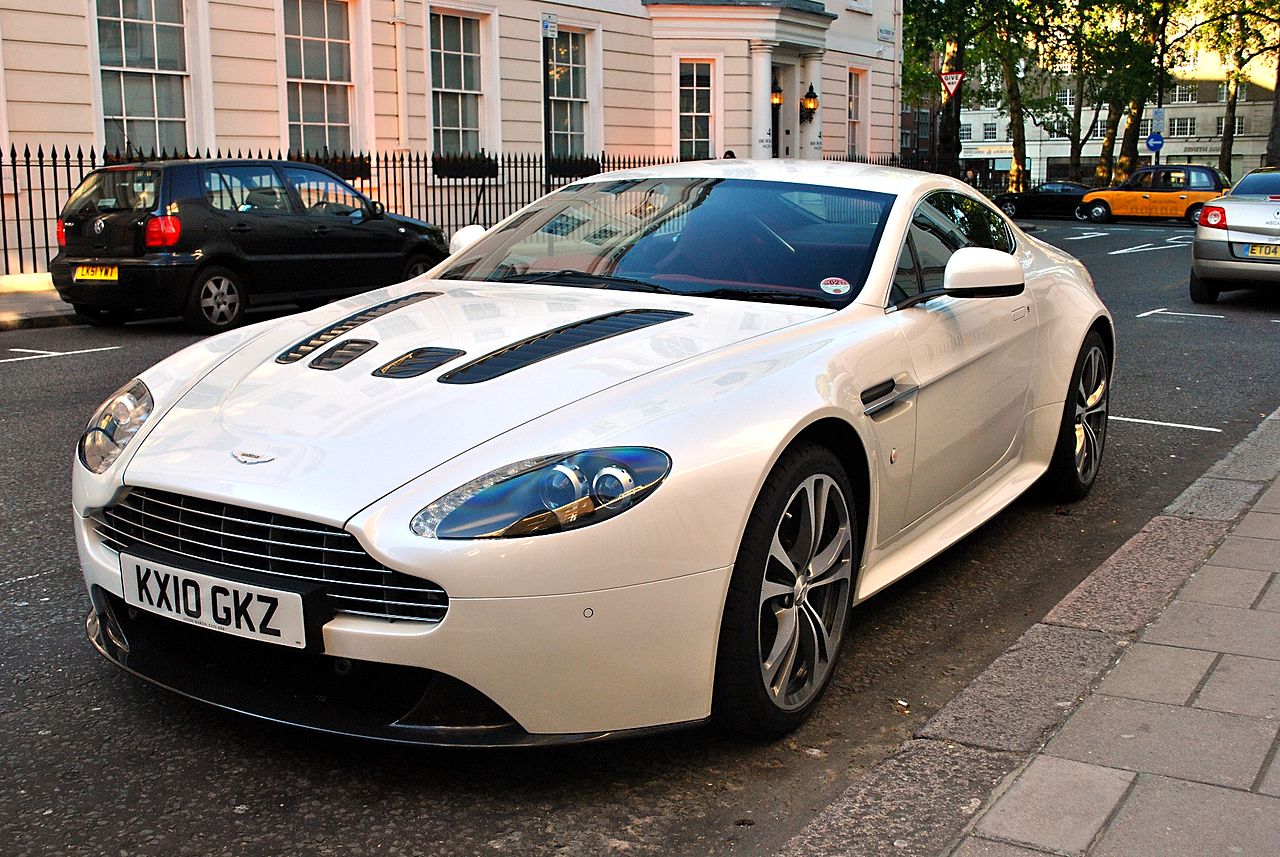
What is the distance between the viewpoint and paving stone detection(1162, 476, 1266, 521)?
555 centimetres

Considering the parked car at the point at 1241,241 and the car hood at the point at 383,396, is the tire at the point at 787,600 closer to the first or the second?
the car hood at the point at 383,396

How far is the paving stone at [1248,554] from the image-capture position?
4801 mm

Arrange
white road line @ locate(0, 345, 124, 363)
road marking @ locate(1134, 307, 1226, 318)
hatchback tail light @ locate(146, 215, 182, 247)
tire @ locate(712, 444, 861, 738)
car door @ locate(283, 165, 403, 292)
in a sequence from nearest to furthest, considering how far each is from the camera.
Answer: tire @ locate(712, 444, 861, 738), white road line @ locate(0, 345, 124, 363), hatchback tail light @ locate(146, 215, 182, 247), road marking @ locate(1134, 307, 1226, 318), car door @ locate(283, 165, 403, 292)

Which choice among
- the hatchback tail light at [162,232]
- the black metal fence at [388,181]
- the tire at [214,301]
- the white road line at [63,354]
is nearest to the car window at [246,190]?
the hatchback tail light at [162,232]

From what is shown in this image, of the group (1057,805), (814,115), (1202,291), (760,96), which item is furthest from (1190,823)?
(814,115)

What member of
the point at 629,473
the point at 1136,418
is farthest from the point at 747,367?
the point at 1136,418

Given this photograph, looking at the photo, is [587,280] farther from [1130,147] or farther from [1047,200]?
[1130,147]

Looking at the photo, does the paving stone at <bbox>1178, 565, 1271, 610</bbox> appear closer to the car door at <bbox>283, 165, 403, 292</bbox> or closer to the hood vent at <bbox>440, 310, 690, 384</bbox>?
the hood vent at <bbox>440, 310, 690, 384</bbox>

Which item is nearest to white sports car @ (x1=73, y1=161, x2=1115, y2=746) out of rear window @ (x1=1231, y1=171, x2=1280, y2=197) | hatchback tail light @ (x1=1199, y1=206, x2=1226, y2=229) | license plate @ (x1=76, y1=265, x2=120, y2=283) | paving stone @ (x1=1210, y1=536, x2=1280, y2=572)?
paving stone @ (x1=1210, y1=536, x2=1280, y2=572)

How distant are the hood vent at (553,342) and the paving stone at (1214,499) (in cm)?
273

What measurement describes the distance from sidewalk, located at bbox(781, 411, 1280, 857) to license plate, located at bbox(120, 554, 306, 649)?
1.15 metres

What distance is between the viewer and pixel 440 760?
324 centimetres

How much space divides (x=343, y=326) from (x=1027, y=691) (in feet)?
7.19

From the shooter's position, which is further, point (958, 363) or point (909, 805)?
point (958, 363)
